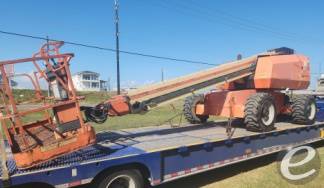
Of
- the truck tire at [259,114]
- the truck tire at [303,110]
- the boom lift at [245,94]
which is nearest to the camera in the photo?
the boom lift at [245,94]

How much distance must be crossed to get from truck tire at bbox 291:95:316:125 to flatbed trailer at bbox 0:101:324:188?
78 cm

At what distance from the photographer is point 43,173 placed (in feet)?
14.0

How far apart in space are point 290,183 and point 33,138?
5.15m

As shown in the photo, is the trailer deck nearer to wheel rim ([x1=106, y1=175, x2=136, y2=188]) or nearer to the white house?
wheel rim ([x1=106, y1=175, x2=136, y2=188])

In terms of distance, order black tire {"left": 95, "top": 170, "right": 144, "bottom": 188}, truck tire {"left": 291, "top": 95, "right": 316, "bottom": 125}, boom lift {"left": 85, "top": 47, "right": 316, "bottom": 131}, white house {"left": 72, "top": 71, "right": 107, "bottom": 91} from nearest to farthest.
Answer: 1. black tire {"left": 95, "top": 170, "right": 144, "bottom": 188}
2. boom lift {"left": 85, "top": 47, "right": 316, "bottom": 131}
3. truck tire {"left": 291, "top": 95, "right": 316, "bottom": 125}
4. white house {"left": 72, "top": 71, "right": 107, "bottom": 91}

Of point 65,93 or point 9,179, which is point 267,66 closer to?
point 65,93

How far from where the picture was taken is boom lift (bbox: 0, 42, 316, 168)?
4647 millimetres

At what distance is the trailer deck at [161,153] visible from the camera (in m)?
4.47

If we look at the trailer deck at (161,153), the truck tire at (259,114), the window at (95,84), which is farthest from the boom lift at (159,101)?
the window at (95,84)

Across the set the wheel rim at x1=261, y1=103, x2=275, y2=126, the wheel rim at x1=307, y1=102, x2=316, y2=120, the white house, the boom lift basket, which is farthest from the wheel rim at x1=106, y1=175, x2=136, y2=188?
the white house

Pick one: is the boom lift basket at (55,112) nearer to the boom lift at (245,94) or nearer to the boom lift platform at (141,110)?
the boom lift platform at (141,110)

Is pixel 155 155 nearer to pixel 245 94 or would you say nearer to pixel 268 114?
pixel 268 114

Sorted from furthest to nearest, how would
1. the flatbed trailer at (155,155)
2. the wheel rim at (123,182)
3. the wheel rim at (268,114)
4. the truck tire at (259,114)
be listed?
the wheel rim at (268,114) < the truck tire at (259,114) < the wheel rim at (123,182) < the flatbed trailer at (155,155)

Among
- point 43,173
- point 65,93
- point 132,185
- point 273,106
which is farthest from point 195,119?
point 43,173
